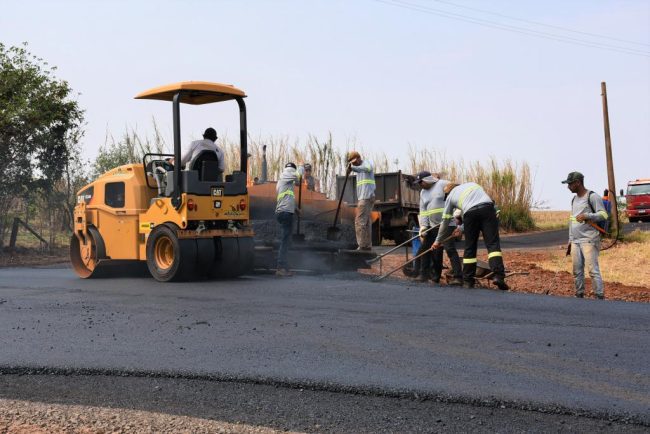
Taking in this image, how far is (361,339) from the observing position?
7164 millimetres

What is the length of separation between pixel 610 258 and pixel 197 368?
1490 centimetres

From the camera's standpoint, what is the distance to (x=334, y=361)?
20.8 ft

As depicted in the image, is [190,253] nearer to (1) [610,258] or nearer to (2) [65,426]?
(2) [65,426]

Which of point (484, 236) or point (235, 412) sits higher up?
point (484, 236)

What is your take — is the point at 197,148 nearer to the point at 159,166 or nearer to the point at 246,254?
the point at 159,166

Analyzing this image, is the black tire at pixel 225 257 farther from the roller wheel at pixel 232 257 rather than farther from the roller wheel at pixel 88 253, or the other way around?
the roller wheel at pixel 88 253

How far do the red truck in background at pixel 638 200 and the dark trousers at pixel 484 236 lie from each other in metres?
27.1

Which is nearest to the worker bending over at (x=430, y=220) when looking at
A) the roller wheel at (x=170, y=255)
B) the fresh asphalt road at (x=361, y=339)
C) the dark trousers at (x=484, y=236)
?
the dark trousers at (x=484, y=236)

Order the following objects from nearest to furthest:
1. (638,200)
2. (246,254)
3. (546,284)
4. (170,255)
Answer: (170,255) < (246,254) < (546,284) < (638,200)

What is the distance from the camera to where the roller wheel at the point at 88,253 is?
41.0ft

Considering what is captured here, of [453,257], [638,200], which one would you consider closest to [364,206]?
[453,257]

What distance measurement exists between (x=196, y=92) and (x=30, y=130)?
9137 mm

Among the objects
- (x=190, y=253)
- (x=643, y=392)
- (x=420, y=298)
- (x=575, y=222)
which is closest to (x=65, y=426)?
(x=643, y=392)

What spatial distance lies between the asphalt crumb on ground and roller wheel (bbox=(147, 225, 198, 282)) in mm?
5385
